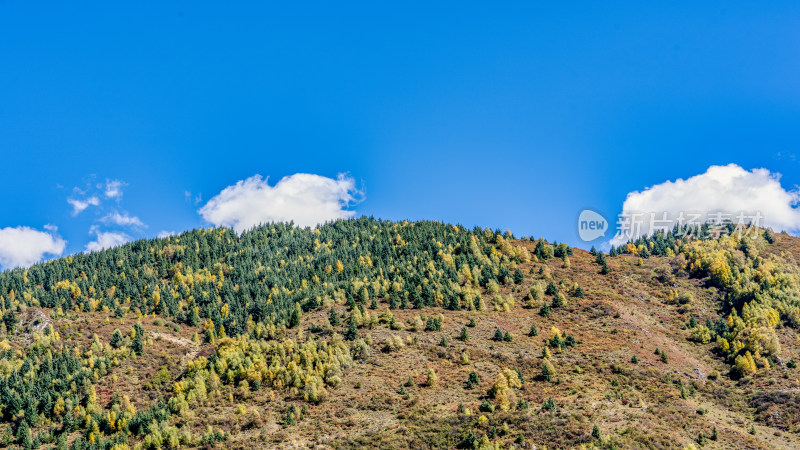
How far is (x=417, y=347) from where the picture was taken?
104250 mm

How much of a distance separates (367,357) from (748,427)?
59059mm

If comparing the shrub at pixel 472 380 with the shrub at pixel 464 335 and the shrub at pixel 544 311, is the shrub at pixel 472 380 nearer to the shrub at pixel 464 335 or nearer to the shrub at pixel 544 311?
the shrub at pixel 464 335

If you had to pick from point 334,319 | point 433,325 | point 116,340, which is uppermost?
point 334,319

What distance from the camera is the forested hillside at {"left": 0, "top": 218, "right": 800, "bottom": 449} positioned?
257 feet

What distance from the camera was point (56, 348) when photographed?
111 meters

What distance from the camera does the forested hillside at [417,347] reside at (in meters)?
78.4

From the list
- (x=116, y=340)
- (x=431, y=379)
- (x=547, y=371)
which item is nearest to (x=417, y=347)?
(x=431, y=379)

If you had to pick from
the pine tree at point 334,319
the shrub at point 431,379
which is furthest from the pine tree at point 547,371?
the pine tree at point 334,319

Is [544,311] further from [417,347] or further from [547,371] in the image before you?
[417,347]

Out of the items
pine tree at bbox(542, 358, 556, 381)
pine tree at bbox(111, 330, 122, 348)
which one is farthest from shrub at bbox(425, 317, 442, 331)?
pine tree at bbox(111, 330, 122, 348)

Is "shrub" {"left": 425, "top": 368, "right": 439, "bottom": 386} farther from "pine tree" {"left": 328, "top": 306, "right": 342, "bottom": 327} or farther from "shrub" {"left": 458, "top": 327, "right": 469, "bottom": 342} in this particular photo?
"pine tree" {"left": 328, "top": 306, "right": 342, "bottom": 327}

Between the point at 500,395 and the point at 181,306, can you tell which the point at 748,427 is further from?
the point at 181,306

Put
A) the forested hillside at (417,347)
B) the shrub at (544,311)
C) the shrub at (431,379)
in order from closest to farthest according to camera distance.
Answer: the forested hillside at (417,347) → the shrub at (431,379) → the shrub at (544,311)

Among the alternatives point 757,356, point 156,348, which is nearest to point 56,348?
point 156,348
